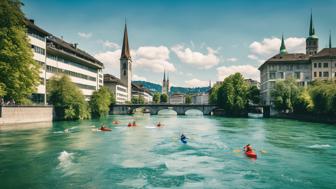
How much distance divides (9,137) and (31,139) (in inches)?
106

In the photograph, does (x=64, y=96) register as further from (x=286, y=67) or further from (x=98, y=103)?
(x=286, y=67)

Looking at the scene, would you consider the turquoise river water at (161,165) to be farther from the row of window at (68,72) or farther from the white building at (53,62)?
the row of window at (68,72)

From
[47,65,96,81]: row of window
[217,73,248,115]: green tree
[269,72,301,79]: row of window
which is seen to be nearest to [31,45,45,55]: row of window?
[47,65,96,81]: row of window

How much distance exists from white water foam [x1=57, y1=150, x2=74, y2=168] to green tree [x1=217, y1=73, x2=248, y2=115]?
218 ft

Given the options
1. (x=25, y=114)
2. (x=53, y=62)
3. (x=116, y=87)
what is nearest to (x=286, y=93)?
(x=53, y=62)

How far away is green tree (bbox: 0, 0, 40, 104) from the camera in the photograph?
40.0 m

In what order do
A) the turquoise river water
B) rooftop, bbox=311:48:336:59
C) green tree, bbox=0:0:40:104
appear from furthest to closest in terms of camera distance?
rooftop, bbox=311:48:336:59 → green tree, bbox=0:0:40:104 → the turquoise river water

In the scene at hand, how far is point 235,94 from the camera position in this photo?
290 ft

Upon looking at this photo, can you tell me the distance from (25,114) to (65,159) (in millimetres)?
29652

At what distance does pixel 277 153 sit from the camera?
1037 inches

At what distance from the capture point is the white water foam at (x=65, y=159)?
69.1 ft

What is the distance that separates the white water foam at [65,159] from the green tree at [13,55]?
2004cm

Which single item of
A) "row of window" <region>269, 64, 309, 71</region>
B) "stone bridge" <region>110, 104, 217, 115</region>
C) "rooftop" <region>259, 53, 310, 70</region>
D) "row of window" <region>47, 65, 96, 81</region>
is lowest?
"stone bridge" <region>110, 104, 217, 115</region>

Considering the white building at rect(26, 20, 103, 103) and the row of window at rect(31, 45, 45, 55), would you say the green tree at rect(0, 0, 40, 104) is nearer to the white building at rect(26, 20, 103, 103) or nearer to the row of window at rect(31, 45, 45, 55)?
the white building at rect(26, 20, 103, 103)
